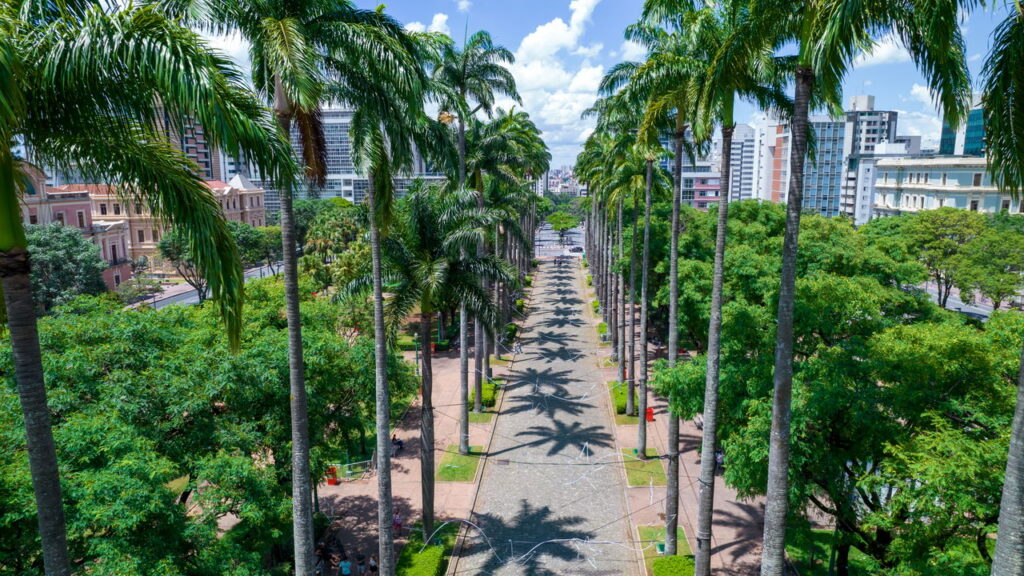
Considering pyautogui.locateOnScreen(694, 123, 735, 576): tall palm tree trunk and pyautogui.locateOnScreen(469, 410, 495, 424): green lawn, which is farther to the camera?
pyautogui.locateOnScreen(469, 410, 495, 424): green lawn

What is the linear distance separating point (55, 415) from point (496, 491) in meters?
14.6

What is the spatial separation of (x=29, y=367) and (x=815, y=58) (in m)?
10.2

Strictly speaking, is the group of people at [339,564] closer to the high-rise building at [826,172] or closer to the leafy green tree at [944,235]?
the leafy green tree at [944,235]

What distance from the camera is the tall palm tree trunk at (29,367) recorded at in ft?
20.4

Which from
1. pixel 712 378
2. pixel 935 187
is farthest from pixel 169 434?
pixel 935 187

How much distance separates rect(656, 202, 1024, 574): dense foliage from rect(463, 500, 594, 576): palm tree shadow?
20.7 ft

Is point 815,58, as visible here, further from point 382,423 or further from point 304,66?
point 382,423

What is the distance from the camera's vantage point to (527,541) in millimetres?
20125

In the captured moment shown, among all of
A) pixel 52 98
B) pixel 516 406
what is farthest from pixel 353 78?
pixel 516 406

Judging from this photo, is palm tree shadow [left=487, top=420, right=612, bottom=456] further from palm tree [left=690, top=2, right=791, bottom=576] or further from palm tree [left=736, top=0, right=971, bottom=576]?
palm tree [left=736, top=0, right=971, bottom=576]

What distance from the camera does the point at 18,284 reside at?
6.36 metres

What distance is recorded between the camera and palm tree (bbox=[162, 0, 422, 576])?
10047 mm

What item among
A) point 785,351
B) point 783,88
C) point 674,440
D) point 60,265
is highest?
point 783,88

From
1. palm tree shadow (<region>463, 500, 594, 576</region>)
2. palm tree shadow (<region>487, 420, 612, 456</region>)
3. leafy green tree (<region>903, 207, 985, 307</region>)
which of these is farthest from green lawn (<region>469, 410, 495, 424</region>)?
leafy green tree (<region>903, 207, 985, 307</region>)
